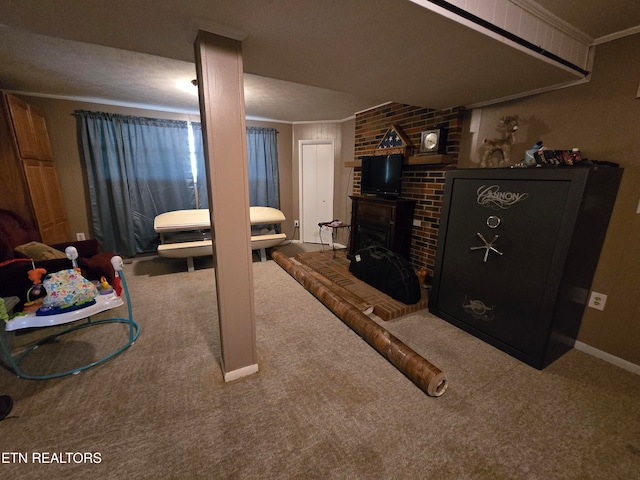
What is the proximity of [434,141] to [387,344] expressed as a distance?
208cm

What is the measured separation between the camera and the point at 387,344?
1.83 meters

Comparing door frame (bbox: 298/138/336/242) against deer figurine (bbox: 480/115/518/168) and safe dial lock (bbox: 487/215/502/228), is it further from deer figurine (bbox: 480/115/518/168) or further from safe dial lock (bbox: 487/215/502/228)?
safe dial lock (bbox: 487/215/502/228)

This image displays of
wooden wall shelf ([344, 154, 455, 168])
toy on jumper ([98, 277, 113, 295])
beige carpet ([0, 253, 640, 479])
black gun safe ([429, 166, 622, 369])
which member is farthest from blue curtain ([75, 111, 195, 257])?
black gun safe ([429, 166, 622, 369])

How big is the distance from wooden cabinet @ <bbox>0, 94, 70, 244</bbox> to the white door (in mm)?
3434

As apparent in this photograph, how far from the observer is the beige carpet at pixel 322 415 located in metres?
1.18

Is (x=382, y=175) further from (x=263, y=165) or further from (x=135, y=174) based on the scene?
(x=135, y=174)

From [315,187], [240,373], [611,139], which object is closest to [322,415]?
[240,373]

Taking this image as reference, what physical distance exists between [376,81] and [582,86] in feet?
4.71

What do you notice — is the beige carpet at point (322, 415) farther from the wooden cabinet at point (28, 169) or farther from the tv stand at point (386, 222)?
the wooden cabinet at point (28, 169)

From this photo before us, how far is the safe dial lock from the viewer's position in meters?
1.86

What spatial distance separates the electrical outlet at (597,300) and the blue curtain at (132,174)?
4.80 metres

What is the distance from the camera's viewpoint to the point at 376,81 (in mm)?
1968

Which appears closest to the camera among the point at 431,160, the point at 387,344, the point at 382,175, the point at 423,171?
the point at 387,344

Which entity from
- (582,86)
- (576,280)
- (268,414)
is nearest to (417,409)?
(268,414)
